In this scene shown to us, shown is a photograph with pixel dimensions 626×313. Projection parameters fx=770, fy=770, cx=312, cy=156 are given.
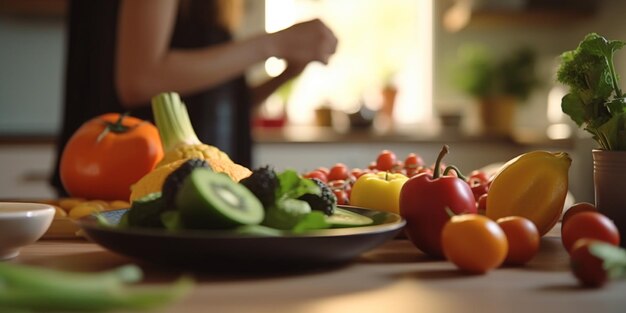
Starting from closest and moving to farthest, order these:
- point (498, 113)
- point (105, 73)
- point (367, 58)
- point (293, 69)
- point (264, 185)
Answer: point (264, 185) → point (293, 69) → point (105, 73) → point (498, 113) → point (367, 58)

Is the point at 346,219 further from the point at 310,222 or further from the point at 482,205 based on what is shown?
the point at 482,205

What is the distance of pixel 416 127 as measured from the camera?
4195mm

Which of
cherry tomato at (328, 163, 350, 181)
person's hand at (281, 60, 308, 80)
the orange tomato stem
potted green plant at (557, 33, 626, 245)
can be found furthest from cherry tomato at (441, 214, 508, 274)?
person's hand at (281, 60, 308, 80)

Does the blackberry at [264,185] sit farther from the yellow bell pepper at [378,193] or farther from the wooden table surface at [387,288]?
the yellow bell pepper at [378,193]

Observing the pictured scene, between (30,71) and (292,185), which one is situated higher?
(30,71)

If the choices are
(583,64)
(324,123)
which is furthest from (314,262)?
(324,123)

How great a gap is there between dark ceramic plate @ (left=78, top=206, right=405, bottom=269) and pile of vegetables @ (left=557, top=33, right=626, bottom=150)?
0.32 meters

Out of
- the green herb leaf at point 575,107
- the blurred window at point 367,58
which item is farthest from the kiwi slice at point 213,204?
the blurred window at point 367,58

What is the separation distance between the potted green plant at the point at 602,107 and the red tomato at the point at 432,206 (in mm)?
176

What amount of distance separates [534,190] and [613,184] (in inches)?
3.7

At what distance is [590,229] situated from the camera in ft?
2.72

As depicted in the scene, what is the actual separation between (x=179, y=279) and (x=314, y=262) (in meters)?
0.13

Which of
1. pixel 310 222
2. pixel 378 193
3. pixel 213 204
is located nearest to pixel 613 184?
pixel 378 193

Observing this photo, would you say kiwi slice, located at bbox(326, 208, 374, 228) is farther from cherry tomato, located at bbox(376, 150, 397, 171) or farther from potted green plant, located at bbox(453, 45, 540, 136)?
potted green plant, located at bbox(453, 45, 540, 136)
